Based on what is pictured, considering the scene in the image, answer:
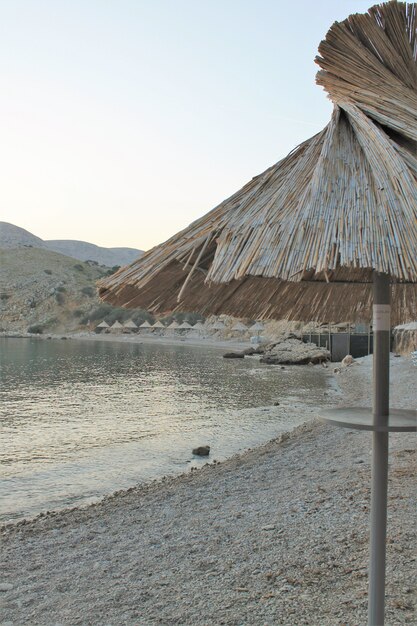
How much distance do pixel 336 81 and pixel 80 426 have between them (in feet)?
45.2

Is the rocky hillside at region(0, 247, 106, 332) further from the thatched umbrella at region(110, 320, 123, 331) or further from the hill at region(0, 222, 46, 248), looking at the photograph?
the hill at region(0, 222, 46, 248)

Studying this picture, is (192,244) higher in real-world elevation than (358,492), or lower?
higher

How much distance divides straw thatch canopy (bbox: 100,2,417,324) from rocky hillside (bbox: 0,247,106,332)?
83893 mm

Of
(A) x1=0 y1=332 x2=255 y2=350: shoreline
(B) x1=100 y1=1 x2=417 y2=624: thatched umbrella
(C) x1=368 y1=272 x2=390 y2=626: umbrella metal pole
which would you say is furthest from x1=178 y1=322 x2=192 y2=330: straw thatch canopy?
(C) x1=368 y1=272 x2=390 y2=626: umbrella metal pole

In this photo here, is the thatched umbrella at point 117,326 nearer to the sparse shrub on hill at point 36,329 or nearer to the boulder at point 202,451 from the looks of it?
the sparse shrub on hill at point 36,329

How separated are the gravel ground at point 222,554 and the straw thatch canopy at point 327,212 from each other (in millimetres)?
1835

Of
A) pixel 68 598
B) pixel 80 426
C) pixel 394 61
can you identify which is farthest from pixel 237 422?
pixel 394 61

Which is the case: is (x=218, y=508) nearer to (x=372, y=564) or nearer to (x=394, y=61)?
(x=372, y=564)

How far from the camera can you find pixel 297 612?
11.0 feet

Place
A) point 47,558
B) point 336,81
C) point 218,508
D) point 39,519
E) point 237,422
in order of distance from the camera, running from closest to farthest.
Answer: point 336,81, point 47,558, point 218,508, point 39,519, point 237,422

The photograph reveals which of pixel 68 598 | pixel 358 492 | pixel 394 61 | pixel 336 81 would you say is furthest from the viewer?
pixel 358 492

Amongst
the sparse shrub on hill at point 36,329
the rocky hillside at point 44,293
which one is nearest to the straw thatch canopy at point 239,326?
the rocky hillside at point 44,293

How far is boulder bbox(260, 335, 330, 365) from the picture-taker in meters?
38.3

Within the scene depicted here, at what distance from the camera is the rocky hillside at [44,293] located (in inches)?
3482
